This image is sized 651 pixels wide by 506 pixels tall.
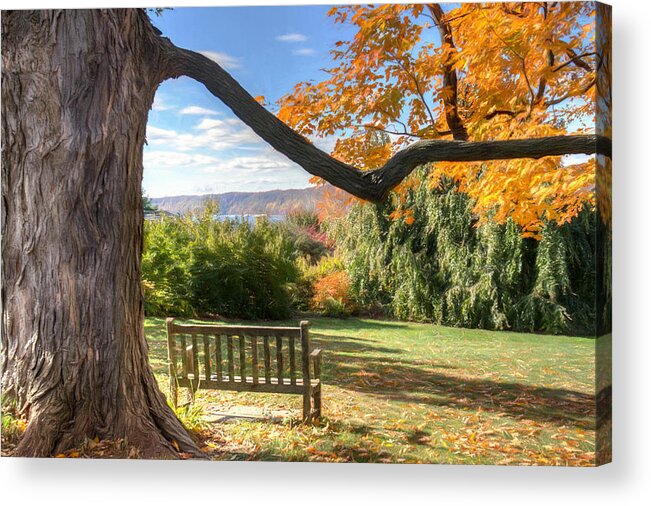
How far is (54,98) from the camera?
4508mm

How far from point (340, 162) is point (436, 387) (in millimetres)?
1651

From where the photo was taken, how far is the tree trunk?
4.48 metres

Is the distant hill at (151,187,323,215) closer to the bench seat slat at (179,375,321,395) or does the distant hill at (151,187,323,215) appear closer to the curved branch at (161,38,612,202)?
the curved branch at (161,38,612,202)

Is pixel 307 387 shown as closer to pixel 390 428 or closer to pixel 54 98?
pixel 390 428

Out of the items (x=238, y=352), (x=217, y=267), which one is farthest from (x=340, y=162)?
(x=238, y=352)

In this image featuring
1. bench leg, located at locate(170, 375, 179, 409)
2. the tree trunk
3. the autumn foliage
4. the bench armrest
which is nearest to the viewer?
the autumn foliage

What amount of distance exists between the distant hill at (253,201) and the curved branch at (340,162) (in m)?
0.19

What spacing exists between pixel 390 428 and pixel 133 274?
6.68 feet

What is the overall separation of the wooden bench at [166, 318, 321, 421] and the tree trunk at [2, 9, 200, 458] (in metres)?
0.33

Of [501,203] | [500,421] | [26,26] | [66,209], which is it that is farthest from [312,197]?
[26,26]

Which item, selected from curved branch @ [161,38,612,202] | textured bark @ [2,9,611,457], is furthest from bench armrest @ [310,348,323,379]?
curved branch @ [161,38,612,202]

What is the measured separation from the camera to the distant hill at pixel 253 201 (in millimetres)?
4648

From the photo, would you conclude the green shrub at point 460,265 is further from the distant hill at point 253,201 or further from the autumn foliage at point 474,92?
the distant hill at point 253,201

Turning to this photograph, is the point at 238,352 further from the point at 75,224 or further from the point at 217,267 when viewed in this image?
the point at 75,224
